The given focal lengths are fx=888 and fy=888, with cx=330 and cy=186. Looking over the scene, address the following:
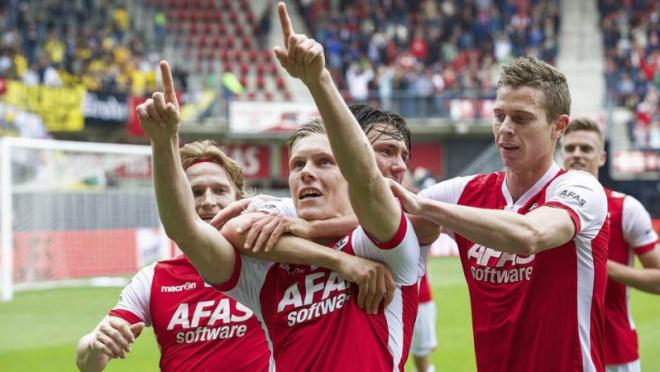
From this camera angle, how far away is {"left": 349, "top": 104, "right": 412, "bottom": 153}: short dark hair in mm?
3611

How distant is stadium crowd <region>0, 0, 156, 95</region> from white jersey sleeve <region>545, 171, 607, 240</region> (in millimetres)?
22015

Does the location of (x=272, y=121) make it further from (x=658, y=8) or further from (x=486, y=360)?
(x=486, y=360)

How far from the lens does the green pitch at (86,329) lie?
10.1 m

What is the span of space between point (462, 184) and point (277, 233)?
Answer: 3.77 ft

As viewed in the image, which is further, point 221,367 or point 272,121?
point 272,121

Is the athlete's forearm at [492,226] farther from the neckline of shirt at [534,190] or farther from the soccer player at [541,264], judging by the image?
the neckline of shirt at [534,190]

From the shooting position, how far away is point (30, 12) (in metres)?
29.7

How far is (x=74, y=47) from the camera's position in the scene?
92.2 feet

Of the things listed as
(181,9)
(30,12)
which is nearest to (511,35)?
Answer: (181,9)

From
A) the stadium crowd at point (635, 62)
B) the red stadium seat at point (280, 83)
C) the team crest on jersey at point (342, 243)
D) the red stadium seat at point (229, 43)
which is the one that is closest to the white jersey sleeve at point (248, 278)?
the team crest on jersey at point (342, 243)

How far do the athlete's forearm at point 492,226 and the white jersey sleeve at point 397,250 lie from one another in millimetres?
121

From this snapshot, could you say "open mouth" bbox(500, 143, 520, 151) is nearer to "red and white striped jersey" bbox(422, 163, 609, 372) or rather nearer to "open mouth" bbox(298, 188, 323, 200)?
"red and white striped jersey" bbox(422, 163, 609, 372)

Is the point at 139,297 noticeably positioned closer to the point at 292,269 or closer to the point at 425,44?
the point at 292,269

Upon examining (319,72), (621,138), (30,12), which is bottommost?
(621,138)
